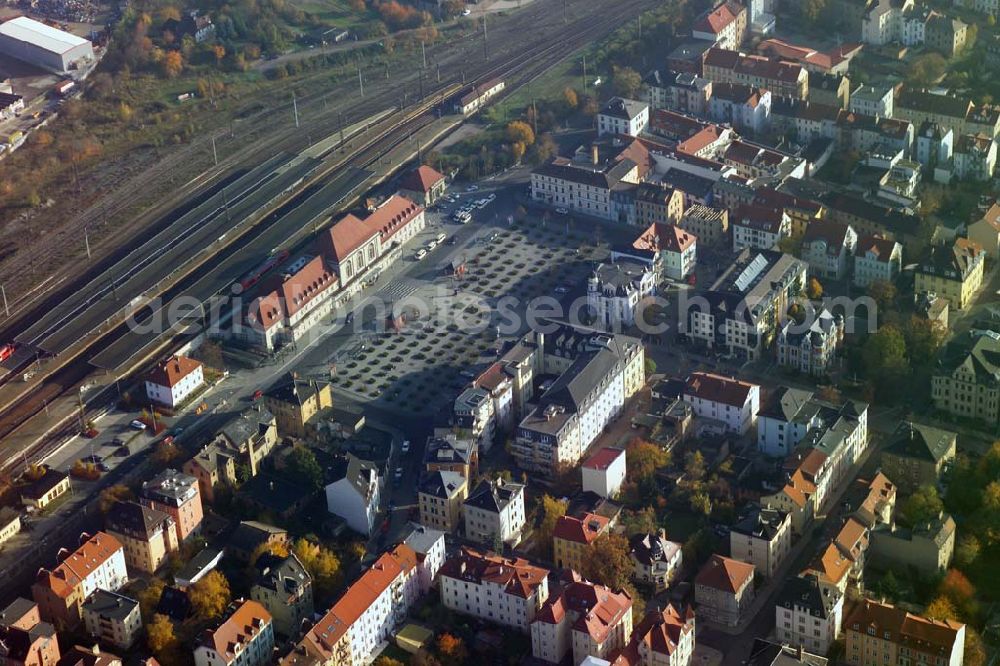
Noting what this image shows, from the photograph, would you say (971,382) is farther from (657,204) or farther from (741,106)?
(741,106)

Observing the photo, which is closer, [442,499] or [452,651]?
[452,651]

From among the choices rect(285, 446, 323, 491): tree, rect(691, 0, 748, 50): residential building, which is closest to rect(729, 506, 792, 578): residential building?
rect(285, 446, 323, 491): tree

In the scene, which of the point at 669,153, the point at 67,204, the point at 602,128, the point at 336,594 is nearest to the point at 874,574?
the point at 336,594

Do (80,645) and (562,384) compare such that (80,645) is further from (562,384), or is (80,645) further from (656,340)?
(656,340)

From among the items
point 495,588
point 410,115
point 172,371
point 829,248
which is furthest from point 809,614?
point 410,115

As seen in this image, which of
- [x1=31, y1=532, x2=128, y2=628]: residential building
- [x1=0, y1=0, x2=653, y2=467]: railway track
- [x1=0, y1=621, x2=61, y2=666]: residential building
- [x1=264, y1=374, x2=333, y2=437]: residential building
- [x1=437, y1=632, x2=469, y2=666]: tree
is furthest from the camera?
[x1=0, y1=0, x2=653, y2=467]: railway track

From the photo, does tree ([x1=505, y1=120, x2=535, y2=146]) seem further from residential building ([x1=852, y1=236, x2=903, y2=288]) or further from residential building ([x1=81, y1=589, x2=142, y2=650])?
residential building ([x1=81, y1=589, x2=142, y2=650])
